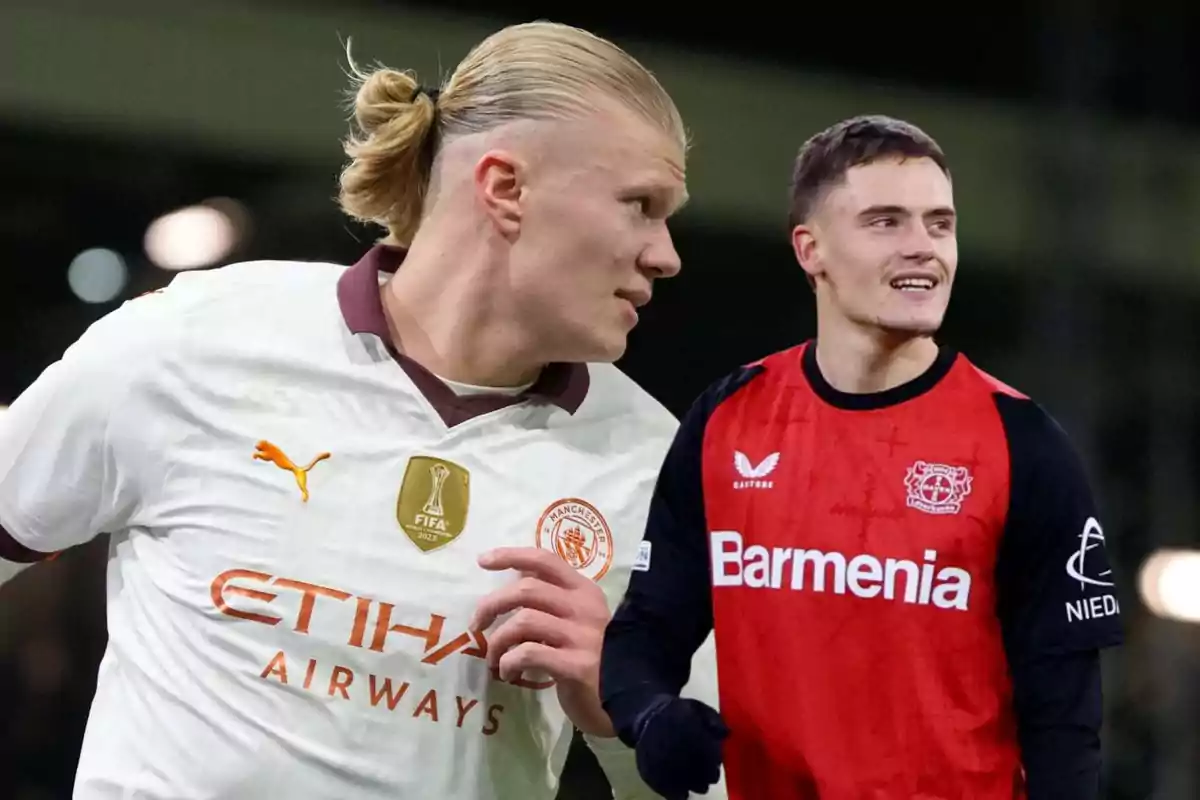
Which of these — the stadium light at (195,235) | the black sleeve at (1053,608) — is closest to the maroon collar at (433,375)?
the black sleeve at (1053,608)

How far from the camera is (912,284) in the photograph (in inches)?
34.6

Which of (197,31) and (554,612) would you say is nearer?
(554,612)

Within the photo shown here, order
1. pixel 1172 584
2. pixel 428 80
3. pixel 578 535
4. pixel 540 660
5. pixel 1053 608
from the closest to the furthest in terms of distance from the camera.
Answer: pixel 1053 608 → pixel 540 660 → pixel 578 535 → pixel 428 80 → pixel 1172 584

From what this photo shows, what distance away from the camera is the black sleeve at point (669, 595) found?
0.90 metres

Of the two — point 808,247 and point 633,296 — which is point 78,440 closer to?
point 633,296

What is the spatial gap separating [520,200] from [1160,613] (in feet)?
4.54

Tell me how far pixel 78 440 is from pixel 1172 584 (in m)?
1.57

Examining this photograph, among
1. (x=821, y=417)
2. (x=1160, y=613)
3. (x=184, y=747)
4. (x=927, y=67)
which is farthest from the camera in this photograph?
(x=1160, y=613)

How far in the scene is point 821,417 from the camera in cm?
→ 90

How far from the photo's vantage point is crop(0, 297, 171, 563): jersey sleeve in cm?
104

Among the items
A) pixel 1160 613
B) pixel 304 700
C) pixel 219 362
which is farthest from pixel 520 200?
pixel 1160 613

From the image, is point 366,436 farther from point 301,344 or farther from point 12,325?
point 12,325

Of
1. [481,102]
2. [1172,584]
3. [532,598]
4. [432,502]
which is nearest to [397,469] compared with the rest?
[432,502]

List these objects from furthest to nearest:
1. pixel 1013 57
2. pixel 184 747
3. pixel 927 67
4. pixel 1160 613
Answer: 1. pixel 1160 613
2. pixel 1013 57
3. pixel 927 67
4. pixel 184 747
